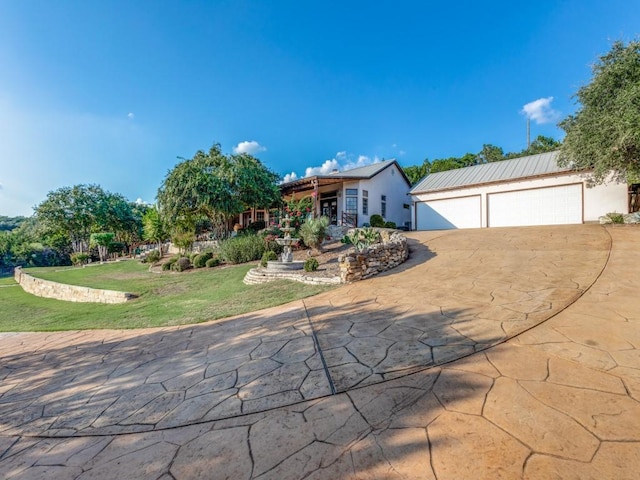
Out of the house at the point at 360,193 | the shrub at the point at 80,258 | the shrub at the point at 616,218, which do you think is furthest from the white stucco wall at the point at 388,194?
the shrub at the point at 80,258

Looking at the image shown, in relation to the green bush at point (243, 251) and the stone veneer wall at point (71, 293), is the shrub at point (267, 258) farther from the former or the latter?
the stone veneer wall at point (71, 293)

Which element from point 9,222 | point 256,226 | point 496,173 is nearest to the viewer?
point 496,173

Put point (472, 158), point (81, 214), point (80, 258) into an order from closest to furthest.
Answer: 1. point (80, 258)
2. point (81, 214)
3. point (472, 158)

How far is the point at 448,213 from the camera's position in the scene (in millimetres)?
17547

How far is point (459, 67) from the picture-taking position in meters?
15.2

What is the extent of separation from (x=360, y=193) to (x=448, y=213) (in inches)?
233

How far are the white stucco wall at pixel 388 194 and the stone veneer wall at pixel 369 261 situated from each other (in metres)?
9.42

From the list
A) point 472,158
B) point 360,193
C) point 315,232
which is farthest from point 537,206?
point 472,158

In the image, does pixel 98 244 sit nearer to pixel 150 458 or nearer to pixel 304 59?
pixel 304 59

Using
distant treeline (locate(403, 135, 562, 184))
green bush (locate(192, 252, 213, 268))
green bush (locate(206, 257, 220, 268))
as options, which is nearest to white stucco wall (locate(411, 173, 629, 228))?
distant treeline (locate(403, 135, 562, 184))

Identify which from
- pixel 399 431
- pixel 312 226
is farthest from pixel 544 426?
pixel 312 226

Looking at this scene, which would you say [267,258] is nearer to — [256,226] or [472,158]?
[256,226]

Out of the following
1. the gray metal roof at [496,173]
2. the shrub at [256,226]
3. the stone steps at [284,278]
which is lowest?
the stone steps at [284,278]

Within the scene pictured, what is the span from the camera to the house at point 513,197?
1304 centimetres
